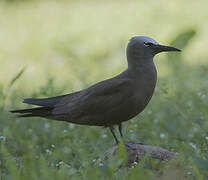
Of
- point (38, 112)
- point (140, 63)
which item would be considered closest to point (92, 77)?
point (38, 112)

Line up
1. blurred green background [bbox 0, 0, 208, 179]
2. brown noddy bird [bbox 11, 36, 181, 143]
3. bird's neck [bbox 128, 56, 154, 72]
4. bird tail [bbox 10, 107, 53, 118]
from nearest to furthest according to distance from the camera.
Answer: blurred green background [bbox 0, 0, 208, 179]
brown noddy bird [bbox 11, 36, 181, 143]
bird's neck [bbox 128, 56, 154, 72]
bird tail [bbox 10, 107, 53, 118]

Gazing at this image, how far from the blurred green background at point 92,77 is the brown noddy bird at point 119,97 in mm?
294

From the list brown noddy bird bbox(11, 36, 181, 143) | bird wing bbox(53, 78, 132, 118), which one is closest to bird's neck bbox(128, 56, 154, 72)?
brown noddy bird bbox(11, 36, 181, 143)

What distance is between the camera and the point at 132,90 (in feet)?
14.8

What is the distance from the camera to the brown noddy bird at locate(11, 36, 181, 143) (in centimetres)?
449

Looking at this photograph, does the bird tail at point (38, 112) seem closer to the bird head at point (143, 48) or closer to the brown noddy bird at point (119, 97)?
the brown noddy bird at point (119, 97)

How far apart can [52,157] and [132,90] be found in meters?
0.94

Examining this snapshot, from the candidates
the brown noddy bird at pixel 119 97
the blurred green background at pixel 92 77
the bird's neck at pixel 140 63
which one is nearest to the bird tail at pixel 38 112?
the brown noddy bird at pixel 119 97

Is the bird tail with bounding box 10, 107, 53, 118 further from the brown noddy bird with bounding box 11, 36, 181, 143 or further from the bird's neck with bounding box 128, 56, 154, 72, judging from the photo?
the bird's neck with bounding box 128, 56, 154, 72

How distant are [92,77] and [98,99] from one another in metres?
3.64

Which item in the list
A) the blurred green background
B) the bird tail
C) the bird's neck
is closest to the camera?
the blurred green background

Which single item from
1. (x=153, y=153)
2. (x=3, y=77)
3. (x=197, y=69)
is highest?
(x=153, y=153)

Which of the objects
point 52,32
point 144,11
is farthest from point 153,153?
point 144,11

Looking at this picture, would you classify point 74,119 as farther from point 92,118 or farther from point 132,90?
point 132,90
